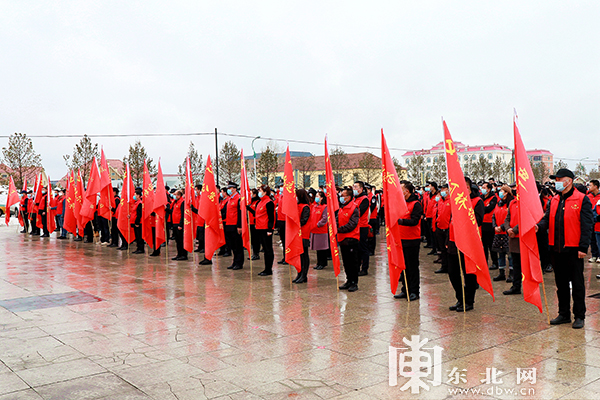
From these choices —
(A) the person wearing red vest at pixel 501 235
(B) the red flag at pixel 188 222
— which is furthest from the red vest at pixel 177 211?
(A) the person wearing red vest at pixel 501 235

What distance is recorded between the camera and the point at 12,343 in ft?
19.3

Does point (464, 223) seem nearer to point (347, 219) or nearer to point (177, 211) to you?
point (347, 219)

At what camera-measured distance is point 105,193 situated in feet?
55.2

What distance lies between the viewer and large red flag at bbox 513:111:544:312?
20.5 ft

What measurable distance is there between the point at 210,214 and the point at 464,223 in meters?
6.42

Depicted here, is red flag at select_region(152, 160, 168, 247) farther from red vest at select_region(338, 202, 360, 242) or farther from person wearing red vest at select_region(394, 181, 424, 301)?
person wearing red vest at select_region(394, 181, 424, 301)

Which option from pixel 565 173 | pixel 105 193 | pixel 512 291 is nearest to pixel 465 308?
pixel 512 291

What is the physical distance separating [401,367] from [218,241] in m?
7.71

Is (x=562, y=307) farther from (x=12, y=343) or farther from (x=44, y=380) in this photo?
(x=12, y=343)

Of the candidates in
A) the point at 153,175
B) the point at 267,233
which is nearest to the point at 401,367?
the point at 267,233

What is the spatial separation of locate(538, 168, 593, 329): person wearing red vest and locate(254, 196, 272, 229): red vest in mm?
6129

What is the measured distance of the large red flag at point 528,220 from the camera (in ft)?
20.5

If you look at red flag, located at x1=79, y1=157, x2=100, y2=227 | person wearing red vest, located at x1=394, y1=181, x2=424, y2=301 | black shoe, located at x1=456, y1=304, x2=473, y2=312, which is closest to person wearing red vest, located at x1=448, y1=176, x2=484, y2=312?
black shoe, located at x1=456, y1=304, x2=473, y2=312

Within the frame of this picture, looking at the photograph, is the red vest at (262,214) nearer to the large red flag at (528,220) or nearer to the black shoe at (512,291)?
the black shoe at (512,291)
